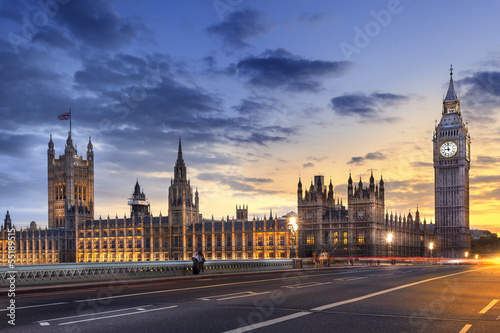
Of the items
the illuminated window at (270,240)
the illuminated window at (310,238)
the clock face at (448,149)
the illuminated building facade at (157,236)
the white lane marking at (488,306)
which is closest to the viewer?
the white lane marking at (488,306)

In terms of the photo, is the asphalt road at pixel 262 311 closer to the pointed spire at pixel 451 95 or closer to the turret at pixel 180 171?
the turret at pixel 180 171

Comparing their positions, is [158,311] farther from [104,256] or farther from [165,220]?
[104,256]

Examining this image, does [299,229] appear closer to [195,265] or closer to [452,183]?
[452,183]

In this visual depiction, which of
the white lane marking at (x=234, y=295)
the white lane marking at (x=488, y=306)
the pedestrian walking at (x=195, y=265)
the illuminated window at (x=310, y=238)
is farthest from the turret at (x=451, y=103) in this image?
the white lane marking at (x=234, y=295)

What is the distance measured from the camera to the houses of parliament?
97.0 meters

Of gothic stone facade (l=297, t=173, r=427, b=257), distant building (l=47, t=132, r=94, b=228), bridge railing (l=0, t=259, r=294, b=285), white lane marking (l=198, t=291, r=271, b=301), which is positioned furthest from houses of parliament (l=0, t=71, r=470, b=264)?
white lane marking (l=198, t=291, r=271, b=301)

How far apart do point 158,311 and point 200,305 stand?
1700 mm

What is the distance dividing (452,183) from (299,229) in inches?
1988

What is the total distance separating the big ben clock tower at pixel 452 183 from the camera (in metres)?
126

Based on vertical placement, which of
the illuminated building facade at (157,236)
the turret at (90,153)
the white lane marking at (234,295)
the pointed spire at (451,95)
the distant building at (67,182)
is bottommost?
the illuminated building facade at (157,236)

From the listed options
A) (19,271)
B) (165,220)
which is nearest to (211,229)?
(165,220)

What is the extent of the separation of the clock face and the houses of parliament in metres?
0.24

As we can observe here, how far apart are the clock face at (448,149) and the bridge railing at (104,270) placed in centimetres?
10221

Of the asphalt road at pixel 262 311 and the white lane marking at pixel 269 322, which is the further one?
the asphalt road at pixel 262 311
